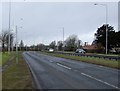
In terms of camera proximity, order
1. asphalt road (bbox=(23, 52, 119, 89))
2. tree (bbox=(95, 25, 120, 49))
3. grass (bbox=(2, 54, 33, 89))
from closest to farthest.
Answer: grass (bbox=(2, 54, 33, 89)) < asphalt road (bbox=(23, 52, 119, 89)) < tree (bbox=(95, 25, 120, 49))

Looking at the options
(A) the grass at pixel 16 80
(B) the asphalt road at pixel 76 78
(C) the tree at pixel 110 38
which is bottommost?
(B) the asphalt road at pixel 76 78

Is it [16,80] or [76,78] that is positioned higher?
[16,80]

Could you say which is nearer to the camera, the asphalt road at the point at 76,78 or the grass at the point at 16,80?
the grass at the point at 16,80

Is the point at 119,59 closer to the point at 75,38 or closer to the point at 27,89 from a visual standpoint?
the point at 27,89

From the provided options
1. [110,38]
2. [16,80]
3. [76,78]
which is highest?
[110,38]

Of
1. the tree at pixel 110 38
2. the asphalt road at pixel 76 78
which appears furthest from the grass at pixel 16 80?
the tree at pixel 110 38

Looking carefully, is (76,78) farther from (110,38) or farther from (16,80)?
(110,38)

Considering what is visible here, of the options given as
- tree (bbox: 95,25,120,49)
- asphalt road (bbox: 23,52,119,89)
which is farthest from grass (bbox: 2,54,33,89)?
tree (bbox: 95,25,120,49)

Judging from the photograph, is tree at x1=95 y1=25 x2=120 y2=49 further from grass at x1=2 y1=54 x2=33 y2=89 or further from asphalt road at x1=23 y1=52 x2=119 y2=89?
grass at x1=2 y1=54 x2=33 y2=89

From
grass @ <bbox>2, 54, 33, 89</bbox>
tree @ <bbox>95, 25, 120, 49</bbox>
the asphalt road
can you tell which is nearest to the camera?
grass @ <bbox>2, 54, 33, 89</bbox>

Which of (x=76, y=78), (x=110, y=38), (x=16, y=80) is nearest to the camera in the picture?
(x=16, y=80)

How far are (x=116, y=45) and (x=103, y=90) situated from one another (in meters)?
58.9

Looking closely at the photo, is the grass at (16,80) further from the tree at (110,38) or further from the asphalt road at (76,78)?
the tree at (110,38)

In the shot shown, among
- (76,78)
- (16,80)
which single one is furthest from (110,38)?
(16,80)
